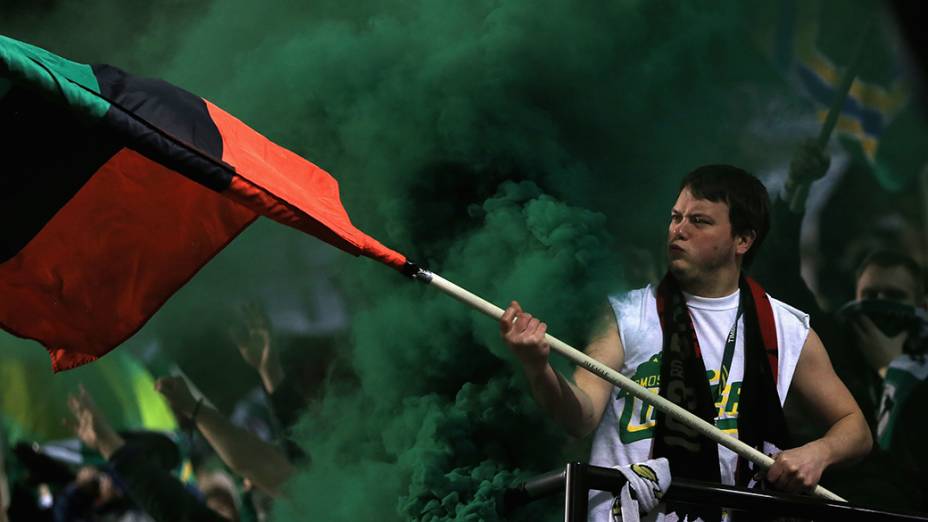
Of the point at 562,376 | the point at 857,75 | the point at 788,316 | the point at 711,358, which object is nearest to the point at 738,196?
the point at 788,316

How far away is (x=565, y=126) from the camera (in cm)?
380

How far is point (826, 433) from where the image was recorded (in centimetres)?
A: 299

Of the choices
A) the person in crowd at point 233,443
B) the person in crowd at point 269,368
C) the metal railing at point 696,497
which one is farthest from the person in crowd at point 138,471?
A: the metal railing at point 696,497

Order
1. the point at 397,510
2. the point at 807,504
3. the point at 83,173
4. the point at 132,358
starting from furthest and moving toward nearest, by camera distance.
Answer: the point at 132,358, the point at 397,510, the point at 83,173, the point at 807,504

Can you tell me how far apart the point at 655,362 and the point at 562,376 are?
1.19ft

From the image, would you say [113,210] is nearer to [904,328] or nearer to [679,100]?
[679,100]

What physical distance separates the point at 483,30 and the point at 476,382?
1268 mm

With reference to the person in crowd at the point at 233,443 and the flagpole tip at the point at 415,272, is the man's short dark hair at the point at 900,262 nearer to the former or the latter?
the flagpole tip at the point at 415,272

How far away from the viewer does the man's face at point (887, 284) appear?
391 cm

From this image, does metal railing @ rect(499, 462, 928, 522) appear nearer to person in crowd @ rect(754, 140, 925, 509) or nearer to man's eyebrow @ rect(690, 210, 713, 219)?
man's eyebrow @ rect(690, 210, 713, 219)

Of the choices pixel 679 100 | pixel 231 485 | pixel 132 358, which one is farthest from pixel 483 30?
pixel 132 358

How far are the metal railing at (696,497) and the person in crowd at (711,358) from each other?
52cm

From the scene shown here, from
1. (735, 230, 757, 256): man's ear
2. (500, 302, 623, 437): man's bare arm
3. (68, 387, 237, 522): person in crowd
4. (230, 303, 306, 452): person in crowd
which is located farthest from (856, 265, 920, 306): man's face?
(68, 387, 237, 522): person in crowd

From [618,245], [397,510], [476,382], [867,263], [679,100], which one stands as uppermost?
[679,100]
